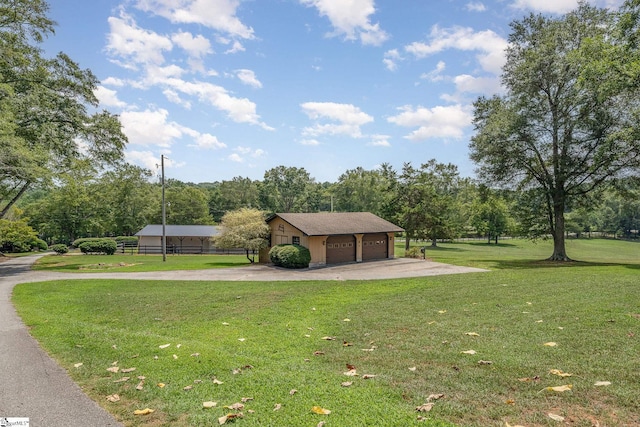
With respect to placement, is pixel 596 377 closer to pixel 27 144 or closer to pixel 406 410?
pixel 406 410

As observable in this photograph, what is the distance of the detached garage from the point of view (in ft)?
80.5

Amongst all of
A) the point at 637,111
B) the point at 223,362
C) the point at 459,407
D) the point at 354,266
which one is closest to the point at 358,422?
the point at 459,407

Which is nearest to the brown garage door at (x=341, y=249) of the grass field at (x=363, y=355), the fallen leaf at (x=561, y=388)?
the grass field at (x=363, y=355)

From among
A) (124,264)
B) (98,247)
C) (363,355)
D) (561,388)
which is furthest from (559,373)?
(98,247)

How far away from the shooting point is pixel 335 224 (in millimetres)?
26984

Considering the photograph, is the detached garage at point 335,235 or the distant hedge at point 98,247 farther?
the distant hedge at point 98,247

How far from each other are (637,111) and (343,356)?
2347 cm

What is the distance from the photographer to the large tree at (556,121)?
73.0 ft

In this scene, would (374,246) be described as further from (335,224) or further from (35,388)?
(35,388)

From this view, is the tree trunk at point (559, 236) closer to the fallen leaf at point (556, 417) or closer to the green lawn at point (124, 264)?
the green lawn at point (124, 264)

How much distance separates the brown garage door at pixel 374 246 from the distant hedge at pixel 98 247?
27.7 metres

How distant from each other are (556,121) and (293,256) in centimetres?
1964

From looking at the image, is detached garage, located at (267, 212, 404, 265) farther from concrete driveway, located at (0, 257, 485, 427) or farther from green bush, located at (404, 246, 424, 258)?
concrete driveway, located at (0, 257, 485, 427)

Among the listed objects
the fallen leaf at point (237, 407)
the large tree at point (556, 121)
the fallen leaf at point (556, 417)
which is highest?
the large tree at point (556, 121)
